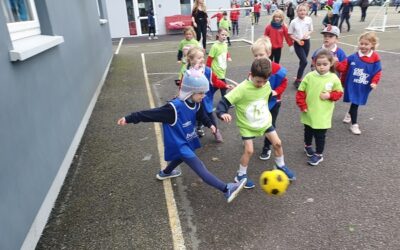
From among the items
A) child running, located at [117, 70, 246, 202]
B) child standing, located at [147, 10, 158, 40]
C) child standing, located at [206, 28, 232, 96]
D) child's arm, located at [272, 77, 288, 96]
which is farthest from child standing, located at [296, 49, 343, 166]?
child standing, located at [147, 10, 158, 40]

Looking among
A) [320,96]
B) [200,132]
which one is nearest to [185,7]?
[200,132]

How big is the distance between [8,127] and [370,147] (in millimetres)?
4739

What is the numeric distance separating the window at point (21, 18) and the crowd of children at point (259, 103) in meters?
1.90

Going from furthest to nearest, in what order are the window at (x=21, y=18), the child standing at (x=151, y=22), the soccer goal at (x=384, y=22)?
the child standing at (x=151, y=22) < the soccer goal at (x=384, y=22) < the window at (x=21, y=18)

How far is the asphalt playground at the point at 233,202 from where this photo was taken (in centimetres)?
312

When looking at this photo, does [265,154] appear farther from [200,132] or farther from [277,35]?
[277,35]

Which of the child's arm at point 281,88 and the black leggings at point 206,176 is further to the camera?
the child's arm at point 281,88

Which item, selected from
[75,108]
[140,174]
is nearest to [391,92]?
[140,174]

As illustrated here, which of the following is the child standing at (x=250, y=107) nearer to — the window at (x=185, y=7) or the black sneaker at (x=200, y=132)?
the black sneaker at (x=200, y=132)

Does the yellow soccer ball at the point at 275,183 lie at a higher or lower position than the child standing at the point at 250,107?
lower

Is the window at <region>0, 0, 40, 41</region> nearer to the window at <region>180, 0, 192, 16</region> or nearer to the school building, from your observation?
the school building

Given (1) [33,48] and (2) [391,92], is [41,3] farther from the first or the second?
(2) [391,92]

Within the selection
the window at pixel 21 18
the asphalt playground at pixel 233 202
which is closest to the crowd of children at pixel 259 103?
the asphalt playground at pixel 233 202

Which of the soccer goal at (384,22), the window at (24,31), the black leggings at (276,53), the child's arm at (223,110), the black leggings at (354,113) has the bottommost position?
the soccer goal at (384,22)
